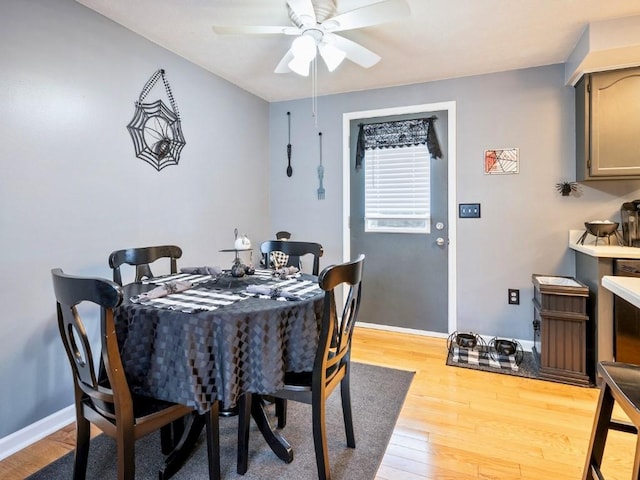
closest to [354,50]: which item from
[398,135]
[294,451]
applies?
[398,135]

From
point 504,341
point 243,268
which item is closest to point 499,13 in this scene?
point 243,268

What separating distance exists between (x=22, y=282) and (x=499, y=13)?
121 inches

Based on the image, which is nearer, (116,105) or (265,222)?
(116,105)

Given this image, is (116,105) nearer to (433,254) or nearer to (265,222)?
(265,222)

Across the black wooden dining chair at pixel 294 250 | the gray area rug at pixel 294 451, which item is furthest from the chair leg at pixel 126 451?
the black wooden dining chair at pixel 294 250

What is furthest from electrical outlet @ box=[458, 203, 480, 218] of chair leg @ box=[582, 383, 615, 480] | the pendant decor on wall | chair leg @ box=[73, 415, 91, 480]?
chair leg @ box=[73, 415, 91, 480]

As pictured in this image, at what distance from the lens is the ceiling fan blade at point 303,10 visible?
1759 mm

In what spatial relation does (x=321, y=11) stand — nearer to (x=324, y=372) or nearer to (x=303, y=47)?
(x=303, y=47)

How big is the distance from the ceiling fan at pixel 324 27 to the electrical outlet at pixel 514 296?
7.26 ft

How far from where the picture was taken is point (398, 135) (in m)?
3.41

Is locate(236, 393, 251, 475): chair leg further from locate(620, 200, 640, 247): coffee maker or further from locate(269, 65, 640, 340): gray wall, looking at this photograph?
locate(620, 200, 640, 247): coffee maker

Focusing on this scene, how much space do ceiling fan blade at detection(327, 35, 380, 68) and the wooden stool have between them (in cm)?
198

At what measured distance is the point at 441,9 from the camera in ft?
6.98

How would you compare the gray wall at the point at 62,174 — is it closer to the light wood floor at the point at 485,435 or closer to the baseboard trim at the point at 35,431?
the baseboard trim at the point at 35,431
